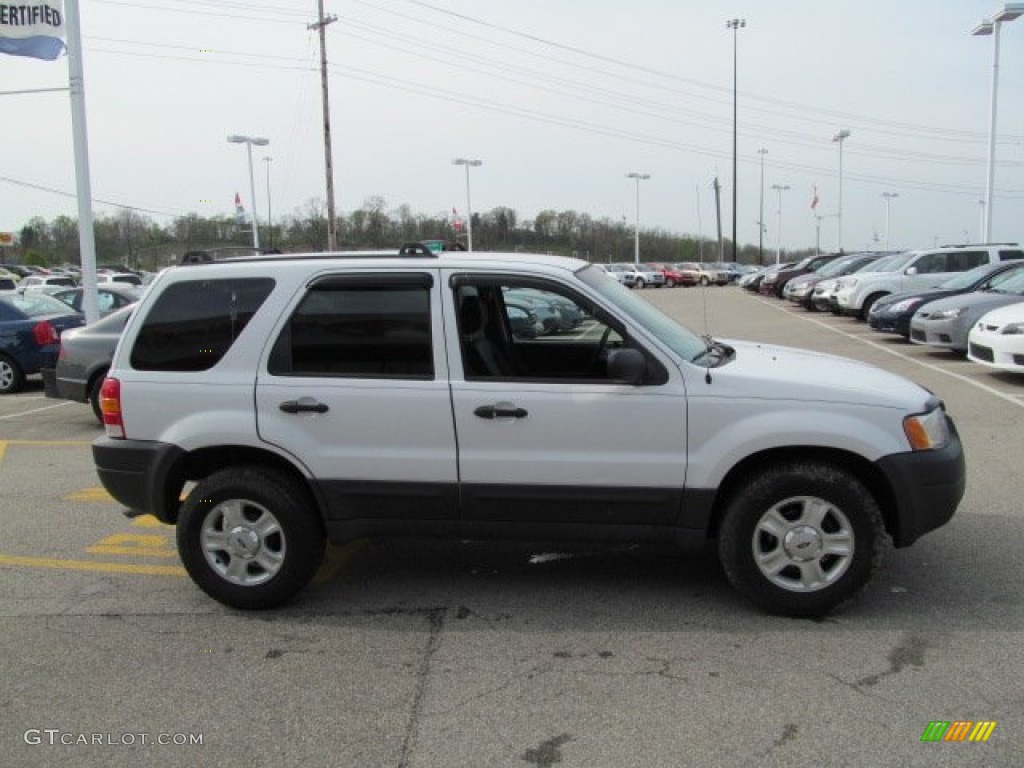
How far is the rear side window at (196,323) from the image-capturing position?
172 inches

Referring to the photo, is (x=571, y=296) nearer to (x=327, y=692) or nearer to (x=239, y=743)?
(x=327, y=692)

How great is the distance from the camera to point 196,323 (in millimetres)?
4414

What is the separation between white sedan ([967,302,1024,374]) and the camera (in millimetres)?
10516

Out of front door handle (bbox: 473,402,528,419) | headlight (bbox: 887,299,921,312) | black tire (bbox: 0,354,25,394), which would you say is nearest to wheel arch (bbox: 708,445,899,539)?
front door handle (bbox: 473,402,528,419)

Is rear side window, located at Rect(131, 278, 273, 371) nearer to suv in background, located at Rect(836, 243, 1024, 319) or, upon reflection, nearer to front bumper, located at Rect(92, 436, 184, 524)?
front bumper, located at Rect(92, 436, 184, 524)

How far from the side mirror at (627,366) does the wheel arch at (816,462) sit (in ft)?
2.08

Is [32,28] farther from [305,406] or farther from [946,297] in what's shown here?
[946,297]

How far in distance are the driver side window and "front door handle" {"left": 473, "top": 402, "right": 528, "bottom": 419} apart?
0.54ft

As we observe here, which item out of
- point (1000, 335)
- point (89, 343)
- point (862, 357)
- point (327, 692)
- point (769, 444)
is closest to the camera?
point (327, 692)

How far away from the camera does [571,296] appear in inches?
166

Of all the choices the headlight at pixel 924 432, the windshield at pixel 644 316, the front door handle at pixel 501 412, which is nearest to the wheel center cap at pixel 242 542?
the front door handle at pixel 501 412

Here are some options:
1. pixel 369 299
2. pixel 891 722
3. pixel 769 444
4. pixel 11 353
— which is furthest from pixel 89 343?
pixel 891 722

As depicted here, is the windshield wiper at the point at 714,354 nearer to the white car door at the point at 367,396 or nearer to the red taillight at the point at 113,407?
the white car door at the point at 367,396

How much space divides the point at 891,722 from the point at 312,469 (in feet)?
9.11
